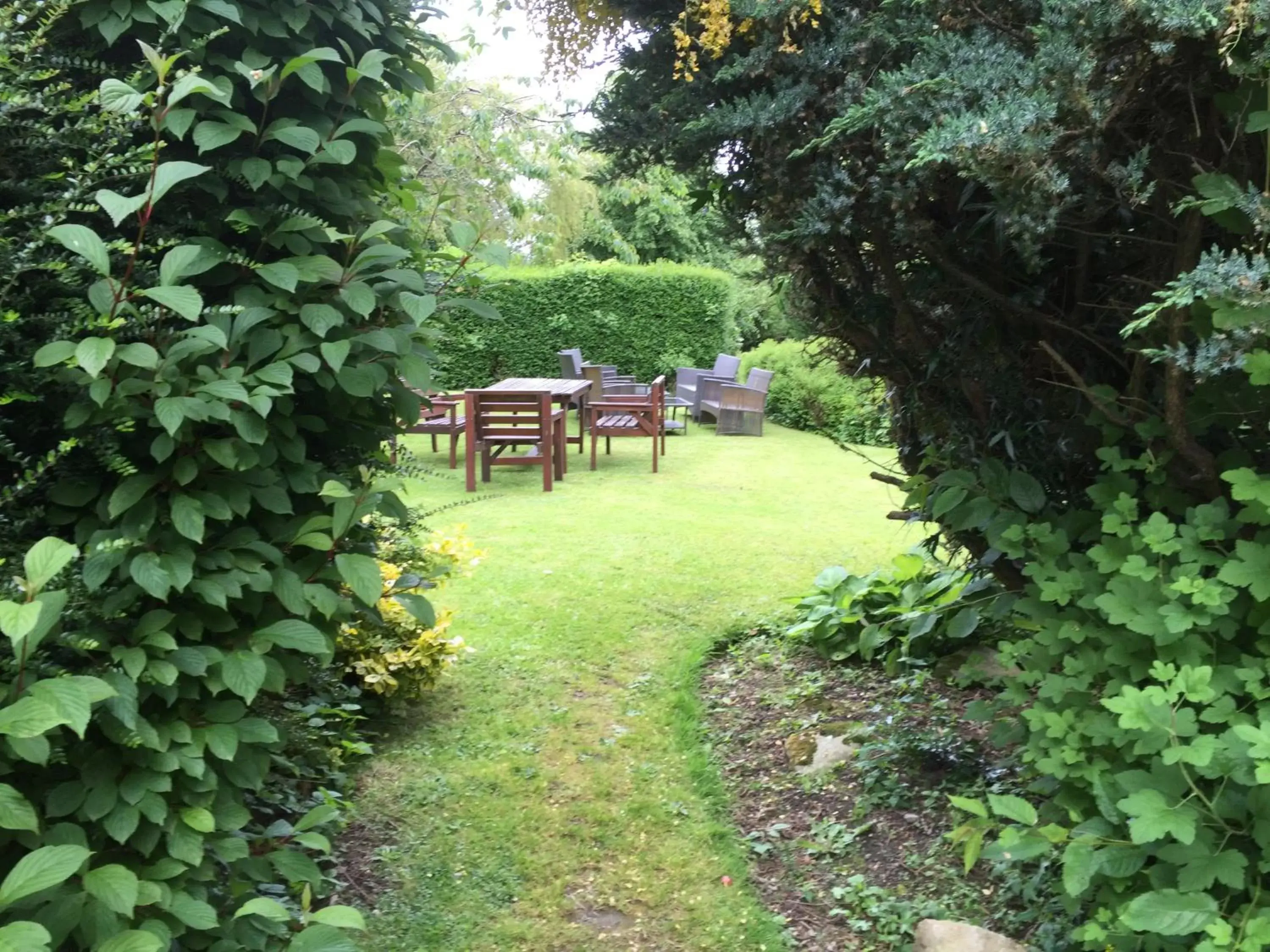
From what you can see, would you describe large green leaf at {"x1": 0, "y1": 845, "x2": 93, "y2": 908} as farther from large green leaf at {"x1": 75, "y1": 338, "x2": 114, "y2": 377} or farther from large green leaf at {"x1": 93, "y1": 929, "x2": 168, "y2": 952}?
large green leaf at {"x1": 75, "y1": 338, "x2": 114, "y2": 377}

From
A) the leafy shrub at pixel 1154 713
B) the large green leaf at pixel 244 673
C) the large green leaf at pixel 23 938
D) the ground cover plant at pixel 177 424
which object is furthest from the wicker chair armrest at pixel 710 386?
the large green leaf at pixel 23 938

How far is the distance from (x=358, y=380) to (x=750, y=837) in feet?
6.30

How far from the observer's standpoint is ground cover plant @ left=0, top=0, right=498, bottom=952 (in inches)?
48.3

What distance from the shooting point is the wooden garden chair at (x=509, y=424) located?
7805 mm

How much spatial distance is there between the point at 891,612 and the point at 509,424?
5.16 m

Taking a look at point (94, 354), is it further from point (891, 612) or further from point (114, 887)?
point (891, 612)

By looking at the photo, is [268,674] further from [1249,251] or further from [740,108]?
[1249,251]

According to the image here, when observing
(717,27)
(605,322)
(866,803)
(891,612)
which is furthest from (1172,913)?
(605,322)

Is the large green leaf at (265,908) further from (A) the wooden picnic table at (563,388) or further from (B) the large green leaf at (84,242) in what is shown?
(A) the wooden picnic table at (563,388)

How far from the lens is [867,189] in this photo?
2.19 m

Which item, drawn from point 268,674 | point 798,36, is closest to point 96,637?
point 268,674

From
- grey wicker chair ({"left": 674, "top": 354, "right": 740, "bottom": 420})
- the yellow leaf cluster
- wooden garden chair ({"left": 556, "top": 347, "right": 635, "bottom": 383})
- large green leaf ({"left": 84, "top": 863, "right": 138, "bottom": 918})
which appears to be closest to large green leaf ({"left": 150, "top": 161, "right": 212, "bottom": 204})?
large green leaf ({"left": 84, "top": 863, "right": 138, "bottom": 918})

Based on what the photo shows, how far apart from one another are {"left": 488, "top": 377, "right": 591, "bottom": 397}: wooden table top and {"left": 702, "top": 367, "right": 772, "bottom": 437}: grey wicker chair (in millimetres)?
3057

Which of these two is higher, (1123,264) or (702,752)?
(1123,264)
